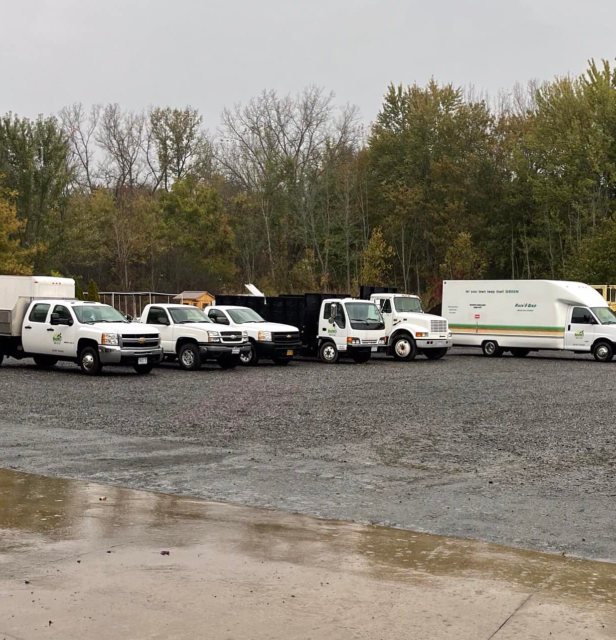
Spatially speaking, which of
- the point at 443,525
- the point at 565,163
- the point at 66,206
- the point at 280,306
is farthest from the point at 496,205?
the point at 443,525

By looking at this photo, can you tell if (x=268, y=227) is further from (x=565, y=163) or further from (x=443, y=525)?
(x=443, y=525)

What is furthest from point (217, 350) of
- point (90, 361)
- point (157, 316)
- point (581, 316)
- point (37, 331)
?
point (581, 316)

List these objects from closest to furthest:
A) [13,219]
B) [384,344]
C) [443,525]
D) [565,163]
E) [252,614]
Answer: [252,614] < [443,525] < [384,344] < [13,219] < [565,163]

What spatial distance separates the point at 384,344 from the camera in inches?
1212

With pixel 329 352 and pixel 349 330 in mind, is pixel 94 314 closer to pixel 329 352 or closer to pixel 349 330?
pixel 329 352

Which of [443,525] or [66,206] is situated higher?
[66,206]

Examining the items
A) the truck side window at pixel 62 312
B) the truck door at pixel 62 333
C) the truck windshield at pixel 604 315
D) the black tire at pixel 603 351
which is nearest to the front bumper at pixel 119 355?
the truck door at pixel 62 333

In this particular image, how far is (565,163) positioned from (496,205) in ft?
20.8

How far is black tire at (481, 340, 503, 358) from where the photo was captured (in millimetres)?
34938

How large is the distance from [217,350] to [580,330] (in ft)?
45.2

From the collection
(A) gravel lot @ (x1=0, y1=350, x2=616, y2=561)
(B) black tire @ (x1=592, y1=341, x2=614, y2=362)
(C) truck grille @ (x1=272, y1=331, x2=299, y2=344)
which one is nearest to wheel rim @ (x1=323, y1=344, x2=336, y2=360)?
(C) truck grille @ (x1=272, y1=331, x2=299, y2=344)

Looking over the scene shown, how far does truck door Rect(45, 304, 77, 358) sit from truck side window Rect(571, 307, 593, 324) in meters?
17.6

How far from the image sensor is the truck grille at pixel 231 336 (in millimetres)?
26422

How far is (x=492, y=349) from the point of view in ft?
115
